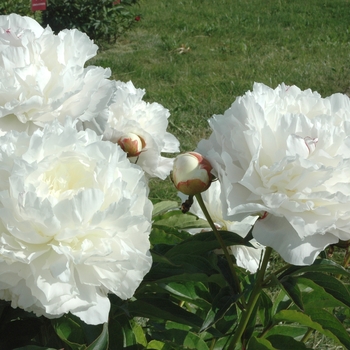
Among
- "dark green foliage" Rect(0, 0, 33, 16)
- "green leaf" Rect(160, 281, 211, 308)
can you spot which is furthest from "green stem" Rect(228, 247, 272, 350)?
"dark green foliage" Rect(0, 0, 33, 16)

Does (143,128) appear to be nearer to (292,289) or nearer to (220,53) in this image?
(292,289)

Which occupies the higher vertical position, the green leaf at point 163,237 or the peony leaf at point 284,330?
the green leaf at point 163,237

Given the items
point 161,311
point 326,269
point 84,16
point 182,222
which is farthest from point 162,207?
point 84,16

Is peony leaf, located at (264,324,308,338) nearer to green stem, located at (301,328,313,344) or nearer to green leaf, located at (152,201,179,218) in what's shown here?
green stem, located at (301,328,313,344)

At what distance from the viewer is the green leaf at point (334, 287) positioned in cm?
93

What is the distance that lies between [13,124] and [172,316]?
377mm

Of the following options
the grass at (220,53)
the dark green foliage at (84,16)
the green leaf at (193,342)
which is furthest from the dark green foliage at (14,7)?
the green leaf at (193,342)

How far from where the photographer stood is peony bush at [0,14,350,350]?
0.75 metres

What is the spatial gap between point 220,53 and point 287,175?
5.28 m

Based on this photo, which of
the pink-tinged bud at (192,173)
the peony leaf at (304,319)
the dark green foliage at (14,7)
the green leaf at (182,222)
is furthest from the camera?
the dark green foliage at (14,7)

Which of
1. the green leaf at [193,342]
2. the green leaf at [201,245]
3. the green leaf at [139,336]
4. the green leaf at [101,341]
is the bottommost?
the green leaf at [139,336]

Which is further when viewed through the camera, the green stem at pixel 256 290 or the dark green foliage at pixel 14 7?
the dark green foliage at pixel 14 7

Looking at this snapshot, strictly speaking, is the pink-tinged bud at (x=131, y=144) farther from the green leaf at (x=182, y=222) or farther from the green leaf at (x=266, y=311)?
the green leaf at (x=266, y=311)

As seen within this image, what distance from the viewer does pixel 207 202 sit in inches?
48.8
